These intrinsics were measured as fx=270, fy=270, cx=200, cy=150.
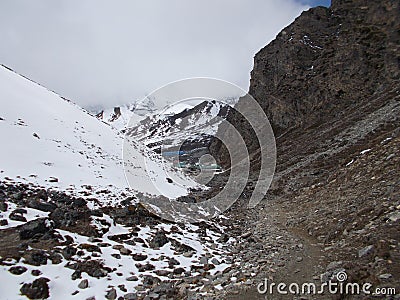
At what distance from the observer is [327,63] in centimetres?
7994

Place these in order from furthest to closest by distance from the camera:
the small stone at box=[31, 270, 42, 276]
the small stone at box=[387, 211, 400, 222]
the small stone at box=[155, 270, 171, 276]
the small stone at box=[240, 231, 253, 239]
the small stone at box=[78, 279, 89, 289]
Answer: the small stone at box=[240, 231, 253, 239] < the small stone at box=[387, 211, 400, 222] < the small stone at box=[155, 270, 171, 276] < the small stone at box=[78, 279, 89, 289] < the small stone at box=[31, 270, 42, 276]

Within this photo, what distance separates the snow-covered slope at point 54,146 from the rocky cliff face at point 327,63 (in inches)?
2253

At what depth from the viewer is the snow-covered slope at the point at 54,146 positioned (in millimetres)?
15422

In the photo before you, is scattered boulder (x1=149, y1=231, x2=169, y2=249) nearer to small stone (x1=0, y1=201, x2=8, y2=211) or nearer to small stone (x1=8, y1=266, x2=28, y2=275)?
small stone (x1=8, y1=266, x2=28, y2=275)

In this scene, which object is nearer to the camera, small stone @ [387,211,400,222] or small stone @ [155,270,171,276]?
small stone @ [155,270,171,276]

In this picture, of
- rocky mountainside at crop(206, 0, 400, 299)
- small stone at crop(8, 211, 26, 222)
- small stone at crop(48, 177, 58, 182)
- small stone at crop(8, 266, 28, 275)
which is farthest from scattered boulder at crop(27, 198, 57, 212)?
rocky mountainside at crop(206, 0, 400, 299)

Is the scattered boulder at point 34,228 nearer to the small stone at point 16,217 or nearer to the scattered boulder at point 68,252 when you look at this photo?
the small stone at point 16,217

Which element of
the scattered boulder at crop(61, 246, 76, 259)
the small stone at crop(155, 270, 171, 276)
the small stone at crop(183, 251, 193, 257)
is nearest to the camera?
the scattered boulder at crop(61, 246, 76, 259)

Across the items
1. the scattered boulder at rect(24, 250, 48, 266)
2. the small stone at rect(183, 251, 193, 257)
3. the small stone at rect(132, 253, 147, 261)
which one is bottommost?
the scattered boulder at rect(24, 250, 48, 266)

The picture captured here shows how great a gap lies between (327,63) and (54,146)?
267ft

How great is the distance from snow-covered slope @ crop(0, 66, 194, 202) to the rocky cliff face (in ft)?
188

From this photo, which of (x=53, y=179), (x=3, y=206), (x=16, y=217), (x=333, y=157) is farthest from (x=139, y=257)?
(x=333, y=157)

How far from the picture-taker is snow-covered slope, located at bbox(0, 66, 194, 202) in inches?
607

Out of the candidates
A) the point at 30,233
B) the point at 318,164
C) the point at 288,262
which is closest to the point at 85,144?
the point at 30,233
